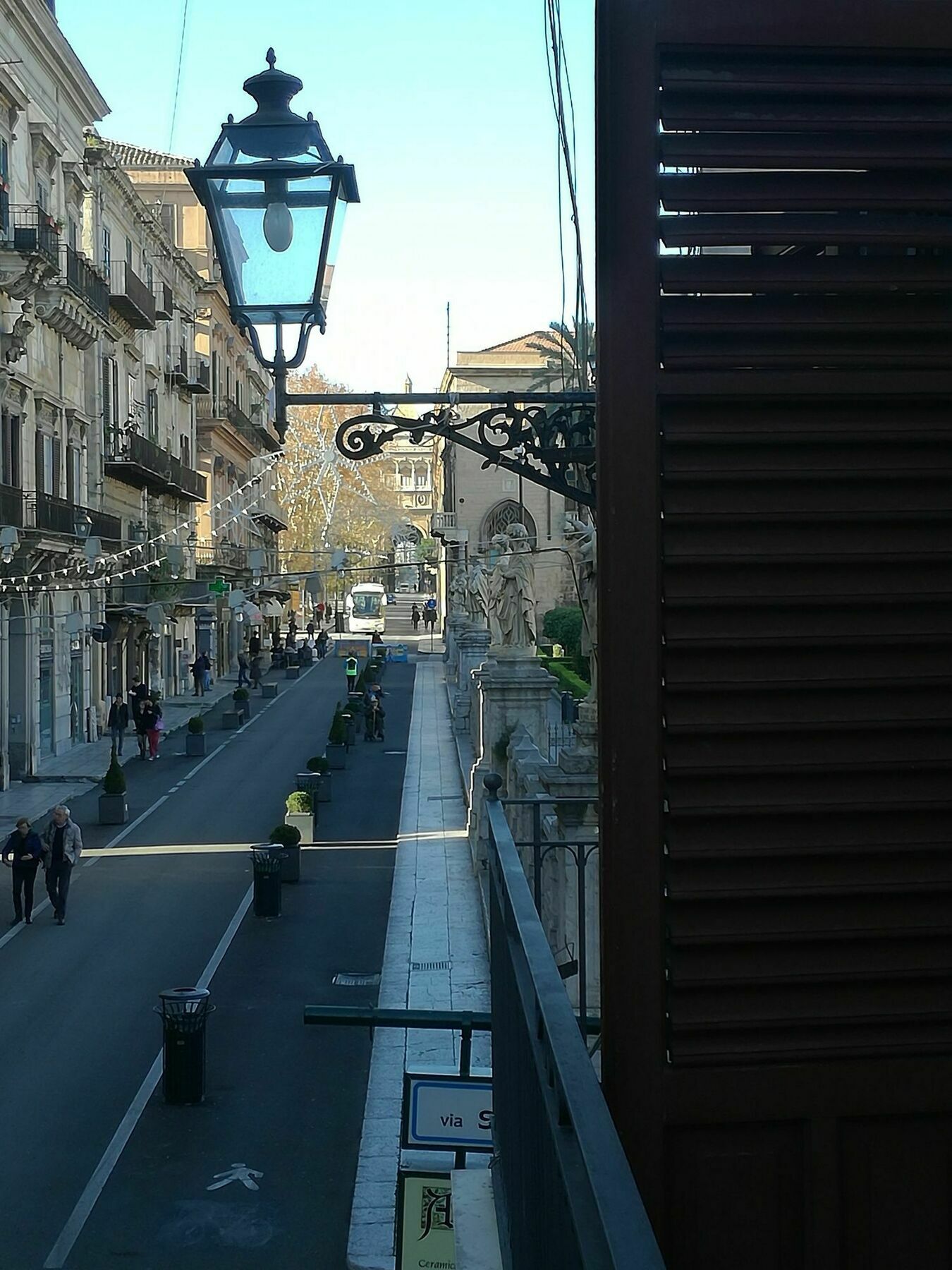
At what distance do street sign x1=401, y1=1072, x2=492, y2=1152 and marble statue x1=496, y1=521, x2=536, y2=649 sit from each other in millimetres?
13926

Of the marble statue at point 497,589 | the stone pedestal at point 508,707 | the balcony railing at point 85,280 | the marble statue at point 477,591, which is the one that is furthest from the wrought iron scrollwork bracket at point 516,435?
the balcony railing at point 85,280

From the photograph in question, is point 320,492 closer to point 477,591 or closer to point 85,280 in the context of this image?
point 477,591

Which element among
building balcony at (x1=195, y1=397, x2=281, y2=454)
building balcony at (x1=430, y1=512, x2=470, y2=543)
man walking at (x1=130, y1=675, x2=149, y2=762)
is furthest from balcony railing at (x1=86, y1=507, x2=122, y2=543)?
building balcony at (x1=195, y1=397, x2=281, y2=454)

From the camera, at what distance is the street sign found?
7086 millimetres

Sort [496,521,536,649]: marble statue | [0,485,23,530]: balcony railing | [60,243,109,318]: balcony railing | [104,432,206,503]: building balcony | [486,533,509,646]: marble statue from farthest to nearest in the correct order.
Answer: [104,432,206,503]: building balcony < [60,243,109,318]: balcony railing < [0,485,23,530]: balcony railing < [486,533,509,646]: marble statue < [496,521,536,649]: marble statue

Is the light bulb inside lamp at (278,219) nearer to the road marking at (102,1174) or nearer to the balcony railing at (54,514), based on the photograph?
the road marking at (102,1174)

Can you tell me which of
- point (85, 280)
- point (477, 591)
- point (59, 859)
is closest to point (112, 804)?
point (59, 859)

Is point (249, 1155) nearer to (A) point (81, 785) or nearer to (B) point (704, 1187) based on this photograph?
(B) point (704, 1187)

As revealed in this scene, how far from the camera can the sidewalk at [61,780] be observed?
26.0m

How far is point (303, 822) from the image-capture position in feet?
76.8

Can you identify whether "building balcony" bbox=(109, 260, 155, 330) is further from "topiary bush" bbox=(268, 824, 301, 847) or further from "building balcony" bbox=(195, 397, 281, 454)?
"topiary bush" bbox=(268, 824, 301, 847)

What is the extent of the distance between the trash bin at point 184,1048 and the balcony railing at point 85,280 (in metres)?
23.1

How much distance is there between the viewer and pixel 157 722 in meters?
34.9

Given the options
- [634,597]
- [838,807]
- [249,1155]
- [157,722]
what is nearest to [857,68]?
[634,597]
